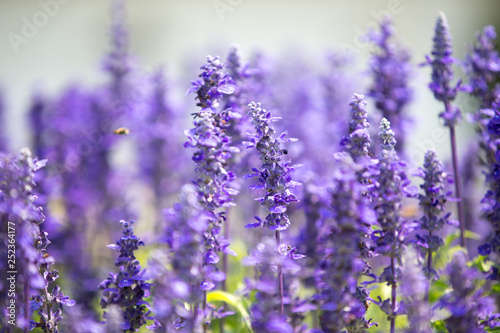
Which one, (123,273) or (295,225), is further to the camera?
(295,225)

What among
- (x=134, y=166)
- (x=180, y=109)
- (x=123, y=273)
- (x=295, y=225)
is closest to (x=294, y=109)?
(x=180, y=109)

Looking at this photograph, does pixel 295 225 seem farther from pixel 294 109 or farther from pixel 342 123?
pixel 294 109

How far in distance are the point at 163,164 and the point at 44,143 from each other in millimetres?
2073

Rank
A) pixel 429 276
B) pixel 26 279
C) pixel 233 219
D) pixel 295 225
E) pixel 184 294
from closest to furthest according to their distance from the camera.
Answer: pixel 184 294
pixel 26 279
pixel 429 276
pixel 295 225
pixel 233 219

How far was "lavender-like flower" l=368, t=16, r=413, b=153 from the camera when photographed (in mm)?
7047

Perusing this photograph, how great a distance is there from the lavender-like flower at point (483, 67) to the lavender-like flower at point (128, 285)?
406 cm

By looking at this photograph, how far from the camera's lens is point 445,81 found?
587 cm

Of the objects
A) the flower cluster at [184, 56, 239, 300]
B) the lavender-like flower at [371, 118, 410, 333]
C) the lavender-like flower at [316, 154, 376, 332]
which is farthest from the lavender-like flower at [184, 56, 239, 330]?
the lavender-like flower at [371, 118, 410, 333]

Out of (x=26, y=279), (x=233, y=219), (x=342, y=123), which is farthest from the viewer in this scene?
(x=233, y=219)

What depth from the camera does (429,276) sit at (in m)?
4.74

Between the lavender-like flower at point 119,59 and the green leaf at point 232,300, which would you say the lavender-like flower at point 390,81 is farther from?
the lavender-like flower at point 119,59

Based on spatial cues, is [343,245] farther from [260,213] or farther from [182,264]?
[260,213]

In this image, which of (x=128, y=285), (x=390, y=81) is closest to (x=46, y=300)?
(x=128, y=285)

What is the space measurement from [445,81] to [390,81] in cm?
124
